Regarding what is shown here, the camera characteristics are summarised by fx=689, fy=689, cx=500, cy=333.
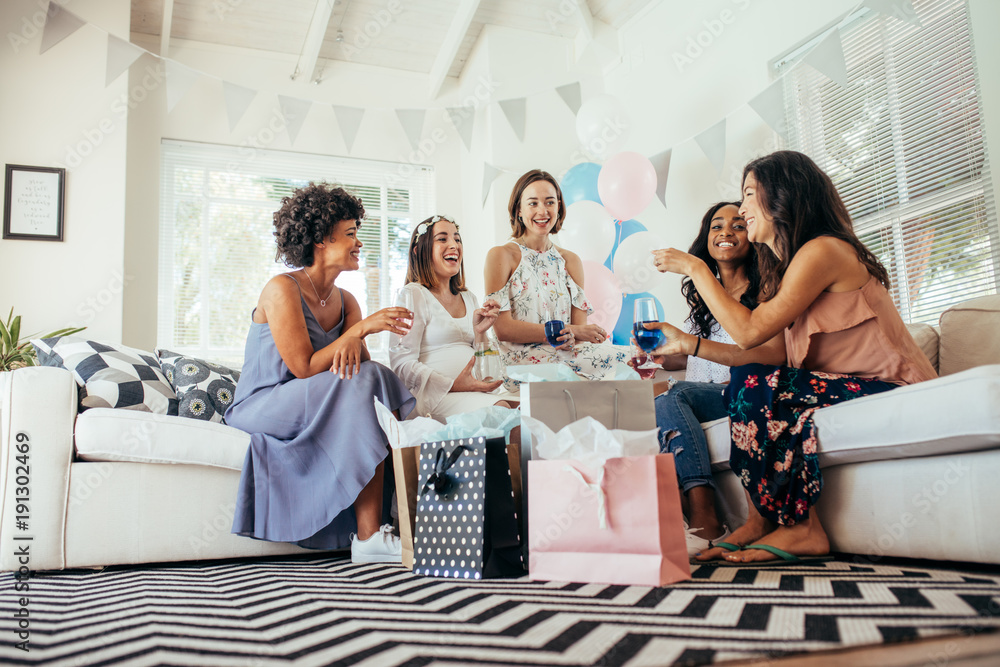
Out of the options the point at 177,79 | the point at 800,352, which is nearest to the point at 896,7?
the point at 800,352

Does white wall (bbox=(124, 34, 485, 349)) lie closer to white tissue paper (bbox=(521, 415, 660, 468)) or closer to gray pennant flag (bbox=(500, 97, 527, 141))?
gray pennant flag (bbox=(500, 97, 527, 141))

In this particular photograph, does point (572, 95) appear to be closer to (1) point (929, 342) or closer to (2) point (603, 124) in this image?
(2) point (603, 124)

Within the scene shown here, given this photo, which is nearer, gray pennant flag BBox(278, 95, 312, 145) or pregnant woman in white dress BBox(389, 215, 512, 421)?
pregnant woman in white dress BBox(389, 215, 512, 421)

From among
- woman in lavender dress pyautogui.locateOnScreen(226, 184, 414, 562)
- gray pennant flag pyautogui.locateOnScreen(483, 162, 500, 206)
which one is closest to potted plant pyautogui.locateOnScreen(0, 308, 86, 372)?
woman in lavender dress pyautogui.locateOnScreen(226, 184, 414, 562)

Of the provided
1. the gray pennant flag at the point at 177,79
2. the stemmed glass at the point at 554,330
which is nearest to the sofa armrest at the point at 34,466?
the stemmed glass at the point at 554,330

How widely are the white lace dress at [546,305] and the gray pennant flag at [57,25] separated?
101 inches

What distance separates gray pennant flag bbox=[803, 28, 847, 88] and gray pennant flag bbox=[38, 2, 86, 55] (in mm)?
3399

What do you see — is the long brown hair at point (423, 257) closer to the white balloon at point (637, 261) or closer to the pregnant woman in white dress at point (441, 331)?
the pregnant woman in white dress at point (441, 331)

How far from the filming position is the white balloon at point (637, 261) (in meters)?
3.63

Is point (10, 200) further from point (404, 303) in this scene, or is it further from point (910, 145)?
point (910, 145)

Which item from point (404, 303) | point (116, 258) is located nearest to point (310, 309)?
point (404, 303)

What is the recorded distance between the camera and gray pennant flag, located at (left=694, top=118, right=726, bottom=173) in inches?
140

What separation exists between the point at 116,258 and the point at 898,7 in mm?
4166

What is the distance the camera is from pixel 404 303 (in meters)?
2.41
